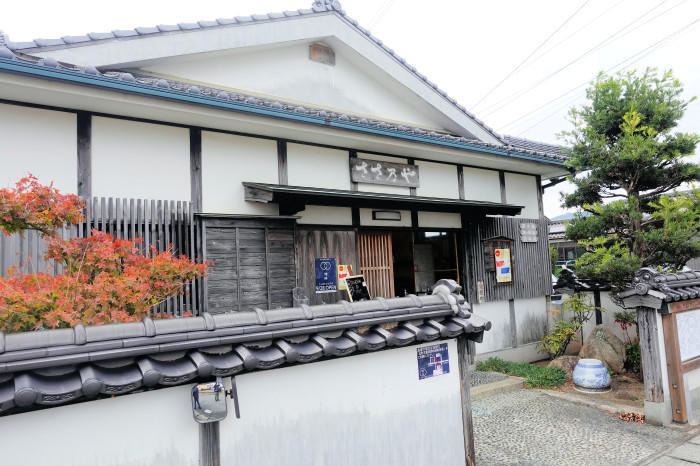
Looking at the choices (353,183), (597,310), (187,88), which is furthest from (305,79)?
(597,310)

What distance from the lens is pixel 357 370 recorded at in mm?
3666

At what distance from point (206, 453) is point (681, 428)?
7490 mm

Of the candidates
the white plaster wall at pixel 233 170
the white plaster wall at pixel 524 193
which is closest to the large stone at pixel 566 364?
the white plaster wall at pixel 524 193

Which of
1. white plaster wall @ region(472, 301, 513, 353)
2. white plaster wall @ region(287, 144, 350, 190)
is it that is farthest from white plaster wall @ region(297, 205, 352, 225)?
white plaster wall @ region(472, 301, 513, 353)

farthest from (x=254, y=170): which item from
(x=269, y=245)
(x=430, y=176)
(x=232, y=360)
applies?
(x=232, y=360)

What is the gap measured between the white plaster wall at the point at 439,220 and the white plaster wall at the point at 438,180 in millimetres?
460

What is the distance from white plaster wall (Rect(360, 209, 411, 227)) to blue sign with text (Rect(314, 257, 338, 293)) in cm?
120

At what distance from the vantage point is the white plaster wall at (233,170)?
703 centimetres

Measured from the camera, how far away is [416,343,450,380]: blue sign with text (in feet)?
13.4

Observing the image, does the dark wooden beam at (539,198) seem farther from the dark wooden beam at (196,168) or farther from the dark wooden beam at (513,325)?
the dark wooden beam at (196,168)

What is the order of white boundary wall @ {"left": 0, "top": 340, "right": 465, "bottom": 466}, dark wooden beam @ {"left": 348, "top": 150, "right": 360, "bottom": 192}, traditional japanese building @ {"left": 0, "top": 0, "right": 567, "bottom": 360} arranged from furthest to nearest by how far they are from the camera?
dark wooden beam @ {"left": 348, "top": 150, "right": 360, "bottom": 192}, traditional japanese building @ {"left": 0, "top": 0, "right": 567, "bottom": 360}, white boundary wall @ {"left": 0, "top": 340, "right": 465, "bottom": 466}

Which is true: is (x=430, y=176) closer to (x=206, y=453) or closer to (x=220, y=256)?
(x=220, y=256)

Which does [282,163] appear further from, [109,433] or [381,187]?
[109,433]

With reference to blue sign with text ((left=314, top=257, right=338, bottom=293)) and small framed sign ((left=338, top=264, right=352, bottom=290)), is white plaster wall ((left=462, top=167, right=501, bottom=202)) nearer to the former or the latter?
small framed sign ((left=338, top=264, right=352, bottom=290))
